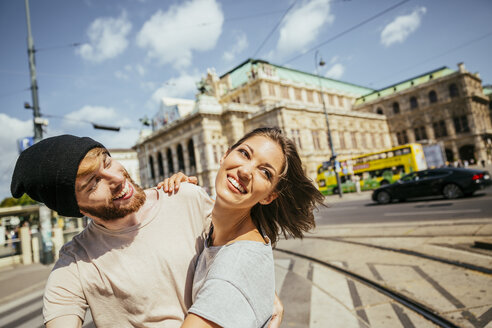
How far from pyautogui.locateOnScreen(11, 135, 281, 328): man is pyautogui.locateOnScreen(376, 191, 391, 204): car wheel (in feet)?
44.5

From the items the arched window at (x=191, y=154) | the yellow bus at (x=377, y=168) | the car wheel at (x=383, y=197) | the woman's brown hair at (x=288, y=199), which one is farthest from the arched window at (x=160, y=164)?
the woman's brown hair at (x=288, y=199)

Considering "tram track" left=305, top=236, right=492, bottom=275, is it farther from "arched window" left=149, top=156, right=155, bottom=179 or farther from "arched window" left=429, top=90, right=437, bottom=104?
"arched window" left=429, top=90, right=437, bottom=104

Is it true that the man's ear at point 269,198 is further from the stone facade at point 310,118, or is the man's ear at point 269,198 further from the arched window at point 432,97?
the arched window at point 432,97

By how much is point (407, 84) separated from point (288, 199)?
56958mm

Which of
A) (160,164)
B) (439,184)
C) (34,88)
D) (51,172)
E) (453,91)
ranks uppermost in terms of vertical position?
(453,91)

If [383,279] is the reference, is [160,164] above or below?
above

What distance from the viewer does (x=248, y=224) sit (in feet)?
4.81

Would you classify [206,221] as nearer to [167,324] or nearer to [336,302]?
[167,324]

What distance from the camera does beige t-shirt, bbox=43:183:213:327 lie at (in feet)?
4.26

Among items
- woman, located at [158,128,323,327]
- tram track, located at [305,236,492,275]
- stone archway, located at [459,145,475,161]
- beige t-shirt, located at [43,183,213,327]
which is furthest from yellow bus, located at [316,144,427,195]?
stone archway, located at [459,145,475,161]

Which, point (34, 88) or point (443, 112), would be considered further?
point (443, 112)

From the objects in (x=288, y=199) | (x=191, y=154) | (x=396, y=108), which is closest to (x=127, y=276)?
A: (x=288, y=199)

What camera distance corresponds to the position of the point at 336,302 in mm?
3395

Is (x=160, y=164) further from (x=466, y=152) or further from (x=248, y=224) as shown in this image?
(x=466, y=152)
